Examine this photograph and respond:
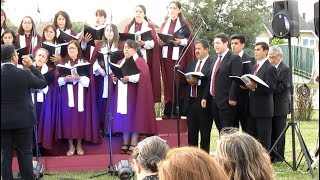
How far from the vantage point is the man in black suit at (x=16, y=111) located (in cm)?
579

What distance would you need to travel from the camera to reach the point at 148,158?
3357 millimetres

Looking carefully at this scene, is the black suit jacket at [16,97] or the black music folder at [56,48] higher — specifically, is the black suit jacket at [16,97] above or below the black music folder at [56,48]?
below

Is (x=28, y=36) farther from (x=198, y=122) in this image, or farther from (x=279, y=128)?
(x=279, y=128)

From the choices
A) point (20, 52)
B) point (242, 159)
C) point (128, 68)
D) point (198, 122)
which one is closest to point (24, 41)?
point (20, 52)

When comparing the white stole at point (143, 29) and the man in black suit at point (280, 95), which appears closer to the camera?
the man in black suit at point (280, 95)

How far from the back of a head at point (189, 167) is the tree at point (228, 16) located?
61.2 ft

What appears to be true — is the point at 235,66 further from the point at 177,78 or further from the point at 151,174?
the point at 151,174

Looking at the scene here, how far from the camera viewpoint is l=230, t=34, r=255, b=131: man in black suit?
777cm

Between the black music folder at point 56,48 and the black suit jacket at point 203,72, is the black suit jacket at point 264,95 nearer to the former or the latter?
the black suit jacket at point 203,72

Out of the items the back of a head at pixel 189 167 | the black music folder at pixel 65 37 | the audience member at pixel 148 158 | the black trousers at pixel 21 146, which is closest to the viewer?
the back of a head at pixel 189 167

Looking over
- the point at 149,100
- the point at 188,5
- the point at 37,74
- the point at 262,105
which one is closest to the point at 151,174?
the point at 37,74

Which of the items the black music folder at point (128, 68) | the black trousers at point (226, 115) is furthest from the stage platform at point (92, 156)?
the black music folder at point (128, 68)

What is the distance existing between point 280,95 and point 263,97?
0.58 metres

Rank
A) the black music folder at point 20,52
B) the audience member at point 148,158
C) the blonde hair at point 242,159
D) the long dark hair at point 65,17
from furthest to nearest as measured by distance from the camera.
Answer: the long dark hair at point 65,17 < the black music folder at point 20,52 < the audience member at point 148,158 < the blonde hair at point 242,159
